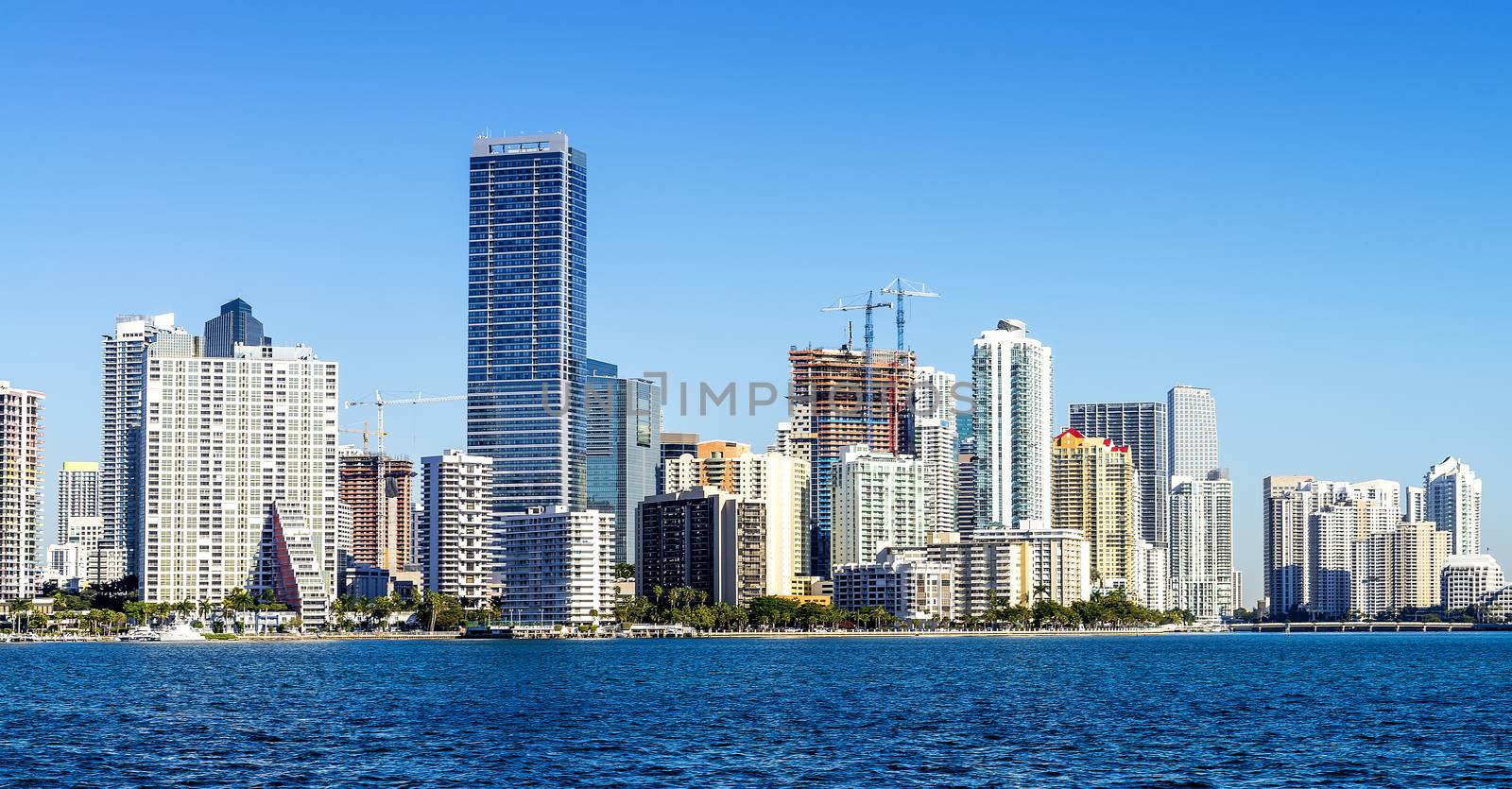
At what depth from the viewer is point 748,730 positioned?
10869cm

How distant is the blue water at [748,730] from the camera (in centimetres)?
8825

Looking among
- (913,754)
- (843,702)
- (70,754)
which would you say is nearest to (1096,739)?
(913,754)

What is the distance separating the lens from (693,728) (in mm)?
110188

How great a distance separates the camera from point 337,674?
170 metres

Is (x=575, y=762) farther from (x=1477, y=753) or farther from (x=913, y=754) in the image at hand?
(x=1477, y=753)

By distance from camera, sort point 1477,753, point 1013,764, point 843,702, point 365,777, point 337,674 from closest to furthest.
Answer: point 365,777, point 1013,764, point 1477,753, point 843,702, point 337,674

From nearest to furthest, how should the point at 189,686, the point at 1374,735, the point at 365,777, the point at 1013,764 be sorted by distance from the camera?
the point at 365,777, the point at 1013,764, the point at 1374,735, the point at 189,686

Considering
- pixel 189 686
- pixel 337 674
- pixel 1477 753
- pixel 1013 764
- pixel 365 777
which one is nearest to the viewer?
pixel 365 777

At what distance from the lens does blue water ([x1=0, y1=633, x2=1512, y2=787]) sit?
88250mm

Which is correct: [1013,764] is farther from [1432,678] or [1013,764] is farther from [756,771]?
[1432,678]

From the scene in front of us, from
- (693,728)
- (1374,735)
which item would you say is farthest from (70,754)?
(1374,735)

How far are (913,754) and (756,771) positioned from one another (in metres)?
9.82

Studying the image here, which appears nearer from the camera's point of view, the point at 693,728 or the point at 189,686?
the point at 693,728

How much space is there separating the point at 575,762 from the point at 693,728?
726 inches
